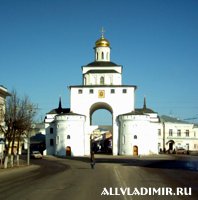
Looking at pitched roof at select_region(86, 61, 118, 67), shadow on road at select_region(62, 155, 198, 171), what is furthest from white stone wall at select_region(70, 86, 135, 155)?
shadow on road at select_region(62, 155, 198, 171)

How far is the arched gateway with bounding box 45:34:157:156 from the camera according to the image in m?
72.5

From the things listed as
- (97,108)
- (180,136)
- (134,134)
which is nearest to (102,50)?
(97,108)

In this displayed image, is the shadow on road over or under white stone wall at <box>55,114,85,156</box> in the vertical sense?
under

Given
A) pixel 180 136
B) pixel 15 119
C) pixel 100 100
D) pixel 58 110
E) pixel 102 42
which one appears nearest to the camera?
pixel 15 119

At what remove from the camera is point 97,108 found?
3280 inches

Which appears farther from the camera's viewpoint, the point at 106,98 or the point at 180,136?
the point at 180,136

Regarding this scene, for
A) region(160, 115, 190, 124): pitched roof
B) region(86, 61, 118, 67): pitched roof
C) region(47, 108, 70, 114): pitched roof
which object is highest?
region(86, 61, 118, 67): pitched roof

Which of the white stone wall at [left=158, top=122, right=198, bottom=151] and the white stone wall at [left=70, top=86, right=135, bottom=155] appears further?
the white stone wall at [left=158, top=122, right=198, bottom=151]

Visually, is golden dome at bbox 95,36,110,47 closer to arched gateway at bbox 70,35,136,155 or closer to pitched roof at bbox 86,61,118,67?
pitched roof at bbox 86,61,118,67

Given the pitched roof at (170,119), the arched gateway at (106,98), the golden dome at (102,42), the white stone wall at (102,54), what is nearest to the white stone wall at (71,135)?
the arched gateway at (106,98)

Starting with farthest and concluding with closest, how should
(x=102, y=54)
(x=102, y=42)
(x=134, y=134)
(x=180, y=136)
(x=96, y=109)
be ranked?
(x=180, y=136), (x=96, y=109), (x=102, y=54), (x=102, y=42), (x=134, y=134)

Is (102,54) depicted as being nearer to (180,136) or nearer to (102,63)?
(102,63)

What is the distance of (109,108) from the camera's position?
7925cm

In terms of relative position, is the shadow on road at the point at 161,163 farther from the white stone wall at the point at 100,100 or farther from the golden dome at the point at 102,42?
the golden dome at the point at 102,42
